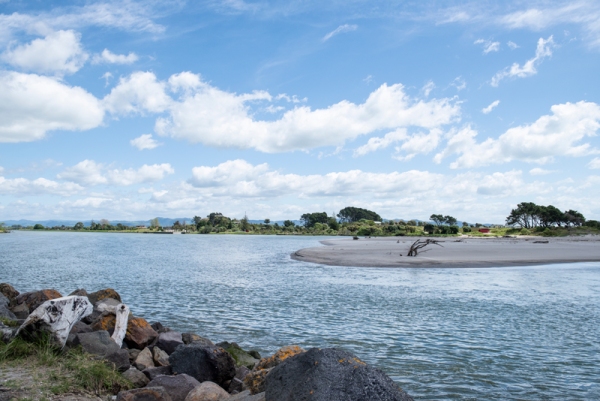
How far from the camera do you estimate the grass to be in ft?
28.5

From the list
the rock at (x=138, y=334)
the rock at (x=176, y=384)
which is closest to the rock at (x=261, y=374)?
the rock at (x=176, y=384)

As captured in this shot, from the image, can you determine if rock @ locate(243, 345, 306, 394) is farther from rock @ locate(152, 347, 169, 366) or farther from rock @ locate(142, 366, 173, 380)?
rock @ locate(152, 347, 169, 366)

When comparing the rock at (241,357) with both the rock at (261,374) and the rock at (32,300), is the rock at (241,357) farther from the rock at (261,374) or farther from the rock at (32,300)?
the rock at (32,300)

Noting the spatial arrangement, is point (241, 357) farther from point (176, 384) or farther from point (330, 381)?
point (330, 381)

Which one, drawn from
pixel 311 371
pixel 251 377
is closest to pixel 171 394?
pixel 251 377

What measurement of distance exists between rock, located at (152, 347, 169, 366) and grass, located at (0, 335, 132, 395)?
216 cm

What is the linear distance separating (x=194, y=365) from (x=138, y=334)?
3.44 meters

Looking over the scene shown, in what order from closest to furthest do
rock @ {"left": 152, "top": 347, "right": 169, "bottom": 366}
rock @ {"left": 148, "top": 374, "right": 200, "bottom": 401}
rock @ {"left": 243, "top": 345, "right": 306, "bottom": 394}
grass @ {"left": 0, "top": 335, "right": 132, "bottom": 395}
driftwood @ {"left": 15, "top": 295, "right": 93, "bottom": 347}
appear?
1. rock @ {"left": 243, "top": 345, "right": 306, "bottom": 394}
2. grass @ {"left": 0, "top": 335, "right": 132, "bottom": 395}
3. rock @ {"left": 148, "top": 374, "right": 200, "bottom": 401}
4. driftwood @ {"left": 15, "top": 295, "right": 93, "bottom": 347}
5. rock @ {"left": 152, "top": 347, "right": 169, "bottom": 366}

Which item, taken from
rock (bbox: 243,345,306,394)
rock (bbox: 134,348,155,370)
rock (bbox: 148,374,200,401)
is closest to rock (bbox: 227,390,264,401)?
rock (bbox: 243,345,306,394)

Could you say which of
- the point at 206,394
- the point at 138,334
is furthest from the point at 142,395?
the point at 138,334

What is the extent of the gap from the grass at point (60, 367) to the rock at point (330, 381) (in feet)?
13.7

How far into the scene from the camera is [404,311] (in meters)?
22.0

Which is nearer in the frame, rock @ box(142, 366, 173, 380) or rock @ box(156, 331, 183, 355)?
rock @ box(142, 366, 173, 380)

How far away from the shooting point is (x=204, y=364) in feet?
35.7
